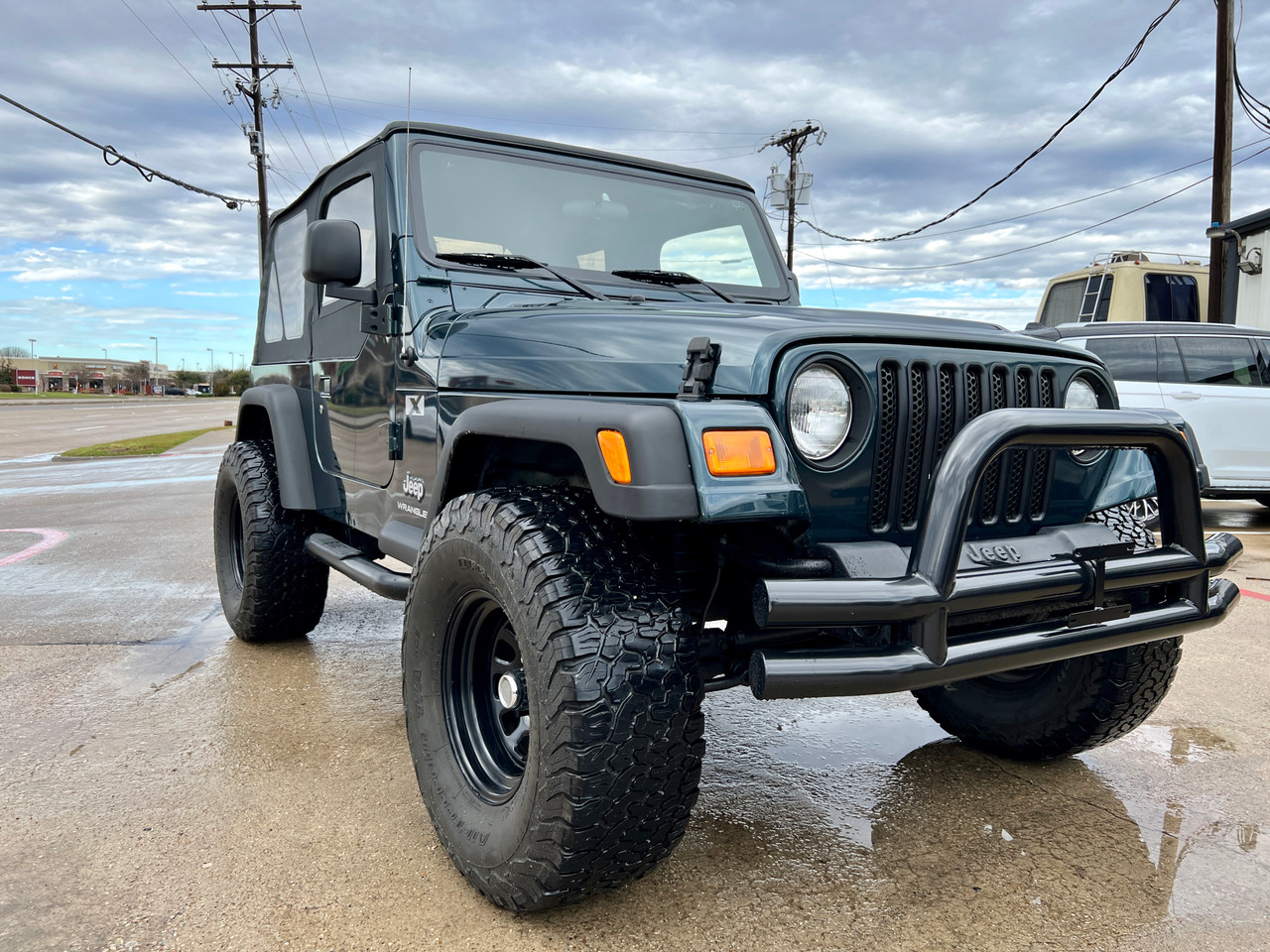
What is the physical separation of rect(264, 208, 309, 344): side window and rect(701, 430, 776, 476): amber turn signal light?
2.79 metres

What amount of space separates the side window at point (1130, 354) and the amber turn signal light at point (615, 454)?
23.8 feet

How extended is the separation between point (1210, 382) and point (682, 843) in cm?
737

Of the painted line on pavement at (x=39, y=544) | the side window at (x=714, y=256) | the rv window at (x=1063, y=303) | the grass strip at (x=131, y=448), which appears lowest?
the painted line on pavement at (x=39, y=544)

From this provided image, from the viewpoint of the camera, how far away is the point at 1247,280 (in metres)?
14.7

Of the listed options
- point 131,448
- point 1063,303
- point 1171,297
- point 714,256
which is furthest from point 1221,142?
point 131,448

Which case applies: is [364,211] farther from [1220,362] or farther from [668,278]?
[1220,362]

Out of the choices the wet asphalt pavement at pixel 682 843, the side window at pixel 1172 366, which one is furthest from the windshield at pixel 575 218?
the side window at pixel 1172 366

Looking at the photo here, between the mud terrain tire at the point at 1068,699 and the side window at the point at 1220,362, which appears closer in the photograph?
the mud terrain tire at the point at 1068,699

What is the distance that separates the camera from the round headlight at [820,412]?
2000mm

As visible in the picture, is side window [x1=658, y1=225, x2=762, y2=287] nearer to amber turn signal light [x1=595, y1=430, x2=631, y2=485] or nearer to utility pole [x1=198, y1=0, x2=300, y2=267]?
amber turn signal light [x1=595, y1=430, x2=631, y2=485]

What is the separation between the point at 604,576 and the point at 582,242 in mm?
1577

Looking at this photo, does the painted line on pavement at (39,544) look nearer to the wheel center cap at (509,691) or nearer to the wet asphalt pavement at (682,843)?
the wet asphalt pavement at (682,843)

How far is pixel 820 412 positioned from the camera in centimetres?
202

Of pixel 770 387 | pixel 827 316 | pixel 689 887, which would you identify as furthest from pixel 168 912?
pixel 827 316
